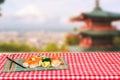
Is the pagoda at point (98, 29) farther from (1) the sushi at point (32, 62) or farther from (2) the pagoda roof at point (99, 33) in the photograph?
(1) the sushi at point (32, 62)

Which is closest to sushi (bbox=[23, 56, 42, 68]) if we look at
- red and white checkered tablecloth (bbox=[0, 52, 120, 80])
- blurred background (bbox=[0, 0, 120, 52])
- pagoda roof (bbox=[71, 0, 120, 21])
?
red and white checkered tablecloth (bbox=[0, 52, 120, 80])

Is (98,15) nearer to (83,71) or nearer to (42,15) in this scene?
(42,15)

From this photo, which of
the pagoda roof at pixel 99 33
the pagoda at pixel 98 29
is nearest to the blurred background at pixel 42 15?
the pagoda at pixel 98 29

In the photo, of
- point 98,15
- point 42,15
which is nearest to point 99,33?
point 98,15

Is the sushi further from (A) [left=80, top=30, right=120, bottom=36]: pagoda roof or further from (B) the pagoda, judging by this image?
(A) [left=80, top=30, right=120, bottom=36]: pagoda roof

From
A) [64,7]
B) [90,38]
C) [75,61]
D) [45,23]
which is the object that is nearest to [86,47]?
[90,38]
